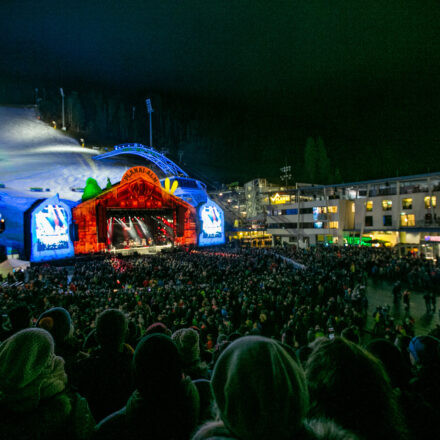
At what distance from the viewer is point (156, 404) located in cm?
146

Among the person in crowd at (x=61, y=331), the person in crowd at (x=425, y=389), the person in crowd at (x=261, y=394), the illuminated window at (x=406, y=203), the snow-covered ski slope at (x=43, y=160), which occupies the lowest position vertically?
the person in crowd at (x=425, y=389)

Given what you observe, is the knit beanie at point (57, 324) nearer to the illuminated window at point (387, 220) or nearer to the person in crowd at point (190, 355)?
the person in crowd at point (190, 355)

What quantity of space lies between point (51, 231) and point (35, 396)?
26.1 metres

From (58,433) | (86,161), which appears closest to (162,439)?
(58,433)

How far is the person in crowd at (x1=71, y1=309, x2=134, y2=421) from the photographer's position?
2.25 metres

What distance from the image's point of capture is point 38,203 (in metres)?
23.3

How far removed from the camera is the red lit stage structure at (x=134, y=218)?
2820 cm

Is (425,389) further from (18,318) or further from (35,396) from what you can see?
(18,318)

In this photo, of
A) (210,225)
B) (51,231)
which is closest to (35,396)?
(51,231)

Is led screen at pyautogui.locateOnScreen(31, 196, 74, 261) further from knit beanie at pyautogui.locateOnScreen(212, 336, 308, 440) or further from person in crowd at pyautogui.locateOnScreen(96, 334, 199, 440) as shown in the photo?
knit beanie at pyautogui.locateOnScreen(212, 336, 308, 440)

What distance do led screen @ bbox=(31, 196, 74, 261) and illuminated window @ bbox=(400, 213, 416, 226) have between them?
33.5 m

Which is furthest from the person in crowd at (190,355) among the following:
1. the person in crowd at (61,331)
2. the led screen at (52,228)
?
the led screen at (52,228)

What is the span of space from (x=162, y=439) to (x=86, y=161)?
5502cm

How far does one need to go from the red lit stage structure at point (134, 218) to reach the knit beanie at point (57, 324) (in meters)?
26.8
